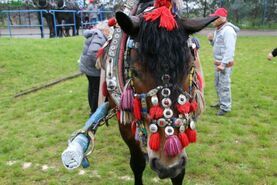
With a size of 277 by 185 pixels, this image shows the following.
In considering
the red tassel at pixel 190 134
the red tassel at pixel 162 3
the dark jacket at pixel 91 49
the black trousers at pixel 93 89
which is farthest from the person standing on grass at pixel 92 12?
the red tassel at pixel 190 134

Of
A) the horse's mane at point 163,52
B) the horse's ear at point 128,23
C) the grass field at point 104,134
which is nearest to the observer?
the horse's mane at point 163,52

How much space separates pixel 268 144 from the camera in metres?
4.87

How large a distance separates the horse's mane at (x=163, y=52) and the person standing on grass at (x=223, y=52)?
3286 millimetres

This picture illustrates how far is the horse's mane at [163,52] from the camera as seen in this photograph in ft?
7.46

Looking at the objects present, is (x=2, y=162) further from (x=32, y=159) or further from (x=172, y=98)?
(x=172, y=98)

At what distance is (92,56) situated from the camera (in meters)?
5.06

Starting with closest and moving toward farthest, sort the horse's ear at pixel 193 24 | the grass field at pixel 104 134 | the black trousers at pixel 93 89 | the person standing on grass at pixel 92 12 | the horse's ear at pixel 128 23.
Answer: the horse's ear at pixel 128 23 < the horse's ear at pixel 193 24 < the grass field at pixel 104 134 < the black trousers at pixel 93 89 < the person standing on grass at pixel 92 12

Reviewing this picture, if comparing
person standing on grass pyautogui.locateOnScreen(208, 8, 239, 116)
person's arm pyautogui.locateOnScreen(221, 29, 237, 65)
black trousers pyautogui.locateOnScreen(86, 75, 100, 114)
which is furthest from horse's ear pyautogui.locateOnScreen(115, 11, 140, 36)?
person's arm pyautogui.locateOnScreen(221, 29, 237, 65)

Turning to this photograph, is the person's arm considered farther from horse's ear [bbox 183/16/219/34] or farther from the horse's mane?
the horse's mane

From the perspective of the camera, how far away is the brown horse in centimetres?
229

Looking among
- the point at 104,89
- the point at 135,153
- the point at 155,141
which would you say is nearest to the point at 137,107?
the point at 155,141

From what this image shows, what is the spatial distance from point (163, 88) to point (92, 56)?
9.63ft

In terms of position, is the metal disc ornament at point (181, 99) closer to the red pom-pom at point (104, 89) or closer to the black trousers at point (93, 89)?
the red pom-pom at point (104, 89)

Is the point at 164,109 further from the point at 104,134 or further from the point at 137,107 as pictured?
the point at 104,134
